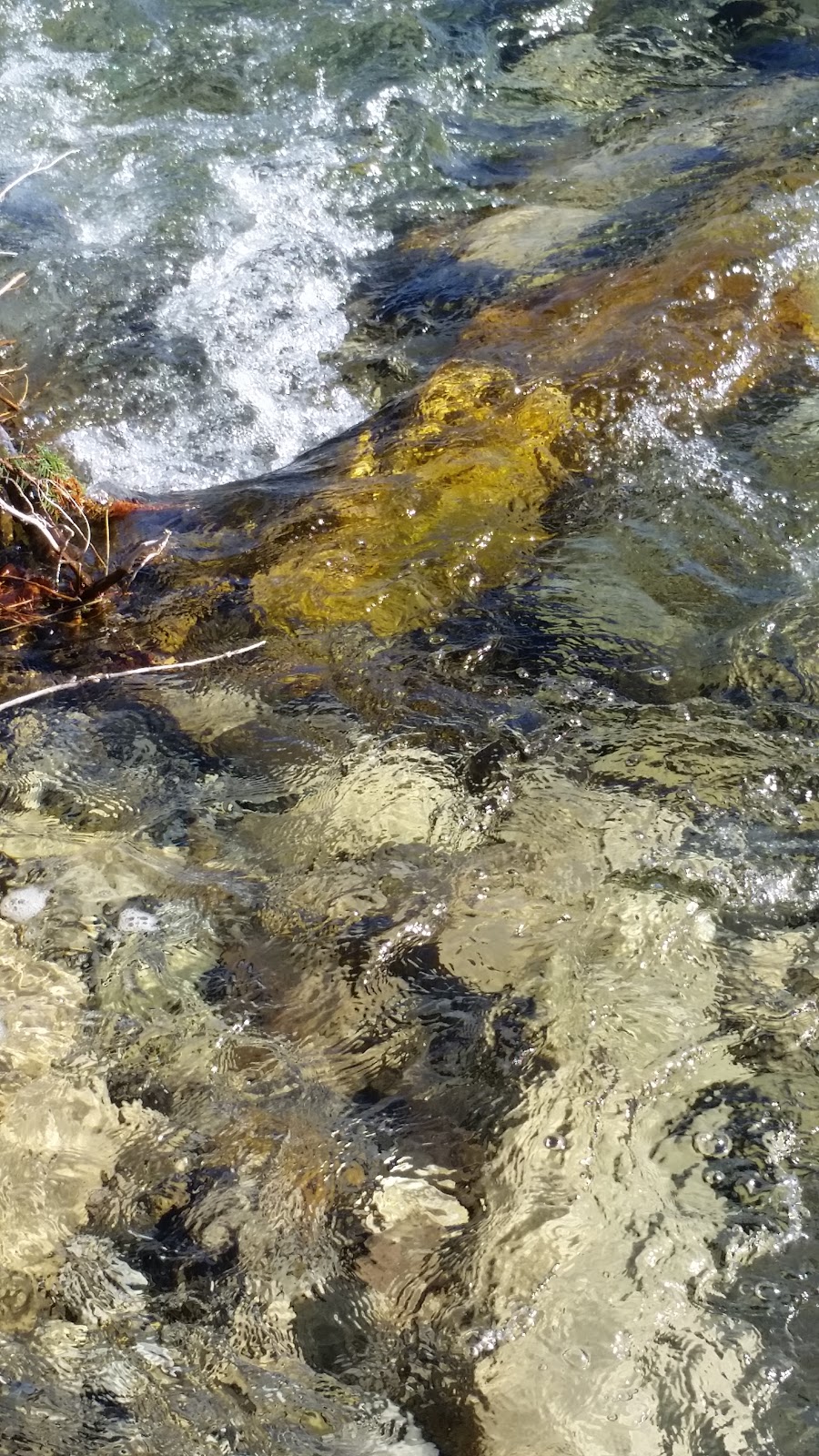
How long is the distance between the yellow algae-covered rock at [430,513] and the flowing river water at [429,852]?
0.02 metres

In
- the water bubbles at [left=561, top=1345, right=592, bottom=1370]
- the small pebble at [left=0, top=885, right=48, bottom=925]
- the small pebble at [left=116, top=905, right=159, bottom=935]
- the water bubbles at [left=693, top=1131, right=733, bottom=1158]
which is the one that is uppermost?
A: the small pebble at [left=0, top=885, right=48, bottom=925]

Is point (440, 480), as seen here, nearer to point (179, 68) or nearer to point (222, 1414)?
point (222, 1414)

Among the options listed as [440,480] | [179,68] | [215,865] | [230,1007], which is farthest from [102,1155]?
[179,68]

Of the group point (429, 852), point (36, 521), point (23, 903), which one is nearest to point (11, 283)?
point (36, 521)

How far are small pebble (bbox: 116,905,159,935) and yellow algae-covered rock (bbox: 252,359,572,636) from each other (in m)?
1.18

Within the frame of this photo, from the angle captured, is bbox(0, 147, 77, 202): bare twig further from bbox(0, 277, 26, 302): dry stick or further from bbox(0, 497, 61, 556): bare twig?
bbox(0, 497, 61, 556): bare twig

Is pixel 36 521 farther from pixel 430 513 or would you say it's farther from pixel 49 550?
pixel 430 513

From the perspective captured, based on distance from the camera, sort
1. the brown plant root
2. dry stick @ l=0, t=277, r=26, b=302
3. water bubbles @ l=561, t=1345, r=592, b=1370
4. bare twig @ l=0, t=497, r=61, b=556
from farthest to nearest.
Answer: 1. the brown plant root
2. bare twig @ l=0, t=497, r=61, b=556
3. dry stick @ l=0, t=277, r=26, b=302
4. water bubbles @ l=561, t=1345, r=592, b=1370

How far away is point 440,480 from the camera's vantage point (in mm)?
4023

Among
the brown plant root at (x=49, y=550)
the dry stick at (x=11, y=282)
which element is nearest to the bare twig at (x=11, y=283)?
the dry stick at (x=11, y=282)

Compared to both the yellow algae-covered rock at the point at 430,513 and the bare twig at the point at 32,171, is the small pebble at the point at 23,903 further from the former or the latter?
the bare twig at the point at 32,171

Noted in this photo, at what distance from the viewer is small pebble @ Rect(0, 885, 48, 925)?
2.77 metres

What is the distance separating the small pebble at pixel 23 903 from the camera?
109 inches

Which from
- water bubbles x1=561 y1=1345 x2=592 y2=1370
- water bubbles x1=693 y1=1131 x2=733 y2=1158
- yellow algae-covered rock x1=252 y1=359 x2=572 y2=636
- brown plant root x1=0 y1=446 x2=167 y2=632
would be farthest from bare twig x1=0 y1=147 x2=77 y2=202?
water bubbles x1=561 y1=1345 x2=592 y2=1370
